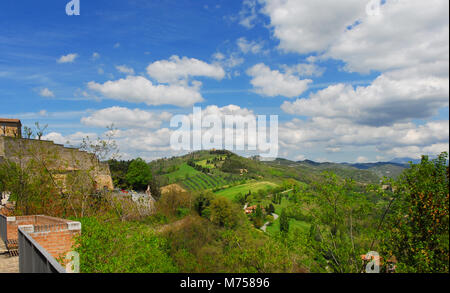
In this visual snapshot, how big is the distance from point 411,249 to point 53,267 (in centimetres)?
981

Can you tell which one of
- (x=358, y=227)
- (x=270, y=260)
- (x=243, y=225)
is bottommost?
(x=243, y=225)

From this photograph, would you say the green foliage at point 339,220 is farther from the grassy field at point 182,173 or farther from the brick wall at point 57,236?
the grassy field at point 182,173

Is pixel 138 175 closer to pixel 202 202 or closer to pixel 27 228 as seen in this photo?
pixel 202 202

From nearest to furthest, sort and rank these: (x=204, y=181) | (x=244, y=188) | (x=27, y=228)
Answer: (x=27, y=228)
(x=244, y=188)
(x=204, y=181)

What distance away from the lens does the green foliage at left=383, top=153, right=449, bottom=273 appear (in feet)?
26.9

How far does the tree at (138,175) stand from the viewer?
4784 centimetres

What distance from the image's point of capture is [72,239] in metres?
6.98

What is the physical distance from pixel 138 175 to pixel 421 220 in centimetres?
4463

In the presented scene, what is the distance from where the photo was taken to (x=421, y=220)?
29.6ft

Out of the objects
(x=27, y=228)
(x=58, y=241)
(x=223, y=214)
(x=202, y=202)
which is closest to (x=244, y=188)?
(x=202, y=202)

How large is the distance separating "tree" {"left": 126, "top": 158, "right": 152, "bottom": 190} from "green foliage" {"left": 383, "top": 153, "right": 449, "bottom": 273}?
42.8 metres

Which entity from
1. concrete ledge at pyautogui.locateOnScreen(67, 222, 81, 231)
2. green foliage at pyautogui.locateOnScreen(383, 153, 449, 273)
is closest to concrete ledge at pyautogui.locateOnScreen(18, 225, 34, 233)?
concrete ledge at pyautogui.locateOnScreen(67, 222, 81, 231)
